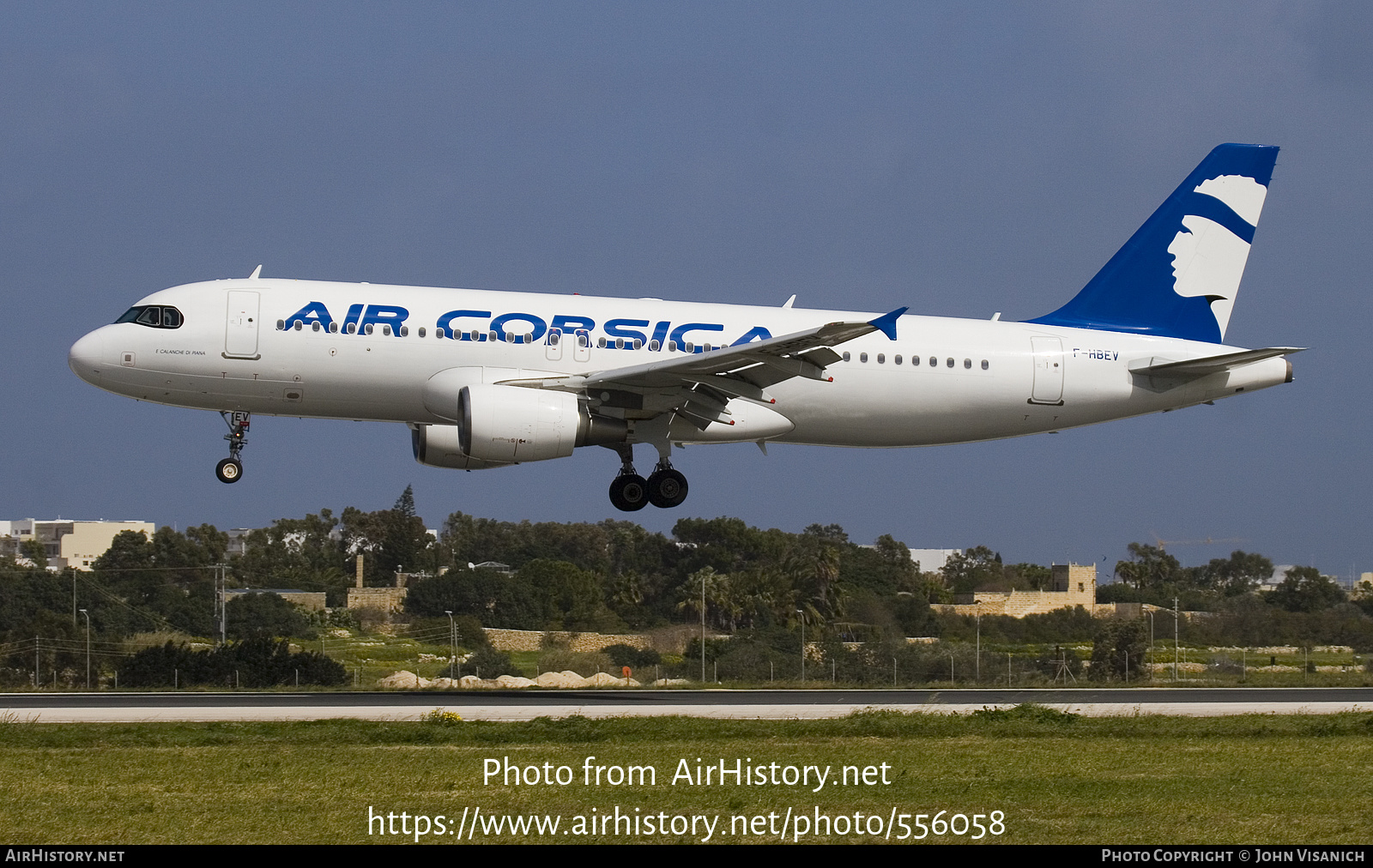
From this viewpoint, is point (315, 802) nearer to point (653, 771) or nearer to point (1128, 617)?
point (653, 771)

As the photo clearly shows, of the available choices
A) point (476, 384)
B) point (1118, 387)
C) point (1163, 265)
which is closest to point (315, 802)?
point (476, 384)

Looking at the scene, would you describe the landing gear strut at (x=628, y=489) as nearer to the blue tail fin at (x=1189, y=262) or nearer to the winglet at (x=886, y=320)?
the winglet at (x=886, y=320)

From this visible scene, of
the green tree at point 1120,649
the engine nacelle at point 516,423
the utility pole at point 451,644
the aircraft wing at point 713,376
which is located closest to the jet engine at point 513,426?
the engine nacelle at point 516,423

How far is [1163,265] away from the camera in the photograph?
35.3m

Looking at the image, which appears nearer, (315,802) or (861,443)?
(315,802)

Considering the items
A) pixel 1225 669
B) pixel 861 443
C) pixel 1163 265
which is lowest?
pixel 1225 669

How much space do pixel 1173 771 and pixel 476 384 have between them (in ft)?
47.1

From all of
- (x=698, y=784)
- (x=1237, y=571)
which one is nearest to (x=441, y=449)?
(x=698, y=784)

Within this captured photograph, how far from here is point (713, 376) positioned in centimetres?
2920

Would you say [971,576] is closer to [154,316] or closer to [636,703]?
[636,703]

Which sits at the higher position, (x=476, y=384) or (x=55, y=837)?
(x=476, y=384)

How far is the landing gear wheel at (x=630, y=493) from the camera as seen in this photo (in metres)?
31.6
